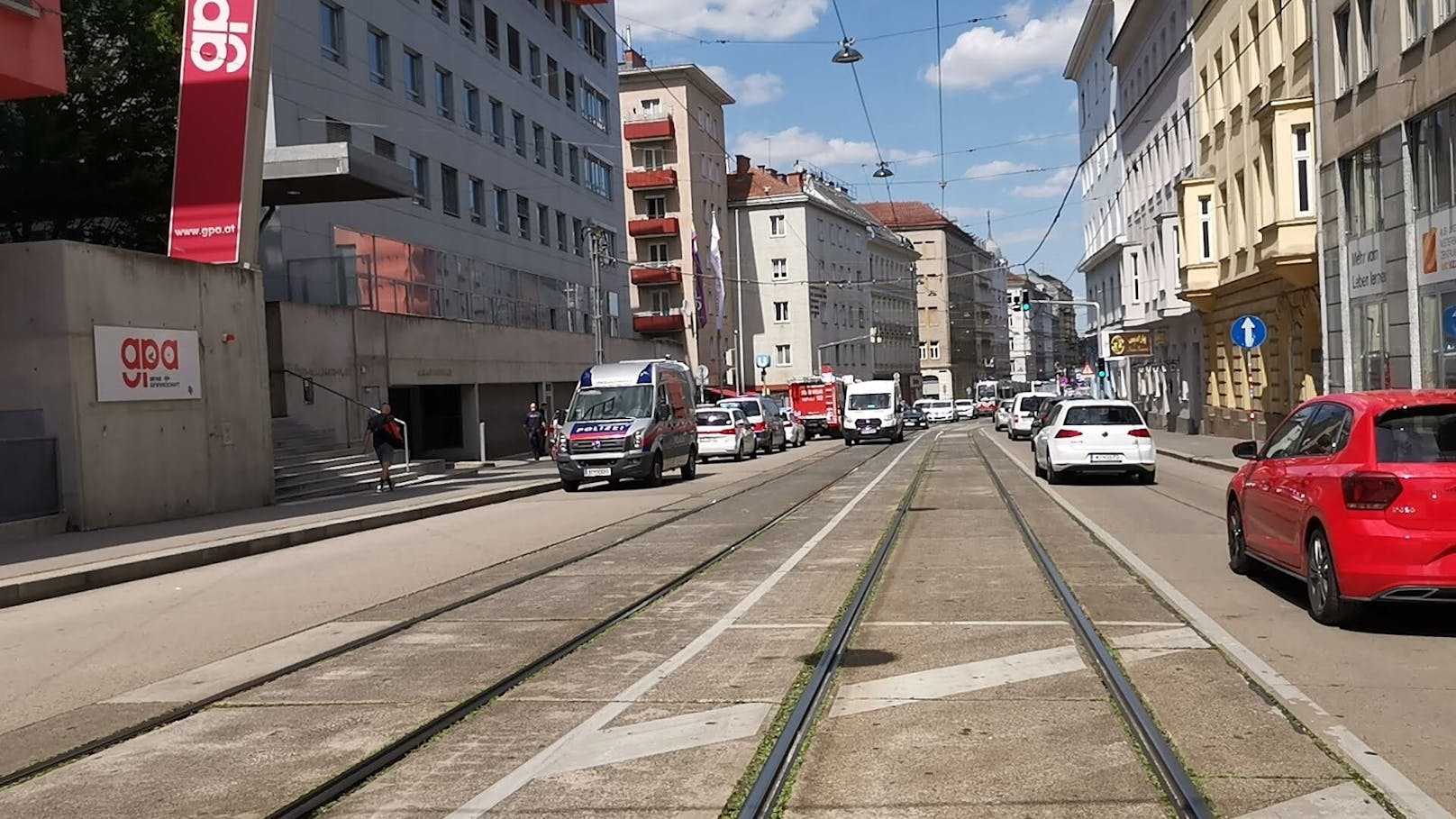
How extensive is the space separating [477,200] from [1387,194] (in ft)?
94.2

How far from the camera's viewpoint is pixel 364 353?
30906 mm

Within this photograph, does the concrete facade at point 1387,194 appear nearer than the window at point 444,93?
Yes

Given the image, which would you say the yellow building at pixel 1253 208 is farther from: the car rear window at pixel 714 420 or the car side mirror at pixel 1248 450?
the car side mirror at pixel 1248 450

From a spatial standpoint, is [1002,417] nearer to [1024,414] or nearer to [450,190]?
[1024,414]

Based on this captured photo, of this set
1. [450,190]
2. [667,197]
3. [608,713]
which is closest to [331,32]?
[450,190]

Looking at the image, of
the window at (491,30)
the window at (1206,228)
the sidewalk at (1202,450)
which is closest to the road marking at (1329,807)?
the sidewalk at (1202,450)

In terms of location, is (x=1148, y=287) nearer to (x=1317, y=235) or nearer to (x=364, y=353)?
(x=1317, y=235)

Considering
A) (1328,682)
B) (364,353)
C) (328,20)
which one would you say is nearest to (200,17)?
(364,353)

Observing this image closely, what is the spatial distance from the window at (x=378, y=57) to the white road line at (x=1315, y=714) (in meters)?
30.0

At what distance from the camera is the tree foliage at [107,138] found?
92.3ft

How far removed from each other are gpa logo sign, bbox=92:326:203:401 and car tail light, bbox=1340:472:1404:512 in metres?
15.6

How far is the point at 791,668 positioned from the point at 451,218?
36.1 metres

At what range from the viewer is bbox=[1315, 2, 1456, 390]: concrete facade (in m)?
21.6

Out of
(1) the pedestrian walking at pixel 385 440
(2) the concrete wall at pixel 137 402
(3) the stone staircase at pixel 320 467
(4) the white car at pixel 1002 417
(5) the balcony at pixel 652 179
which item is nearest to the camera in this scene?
(2) the concrete wall at pixel 137 402
